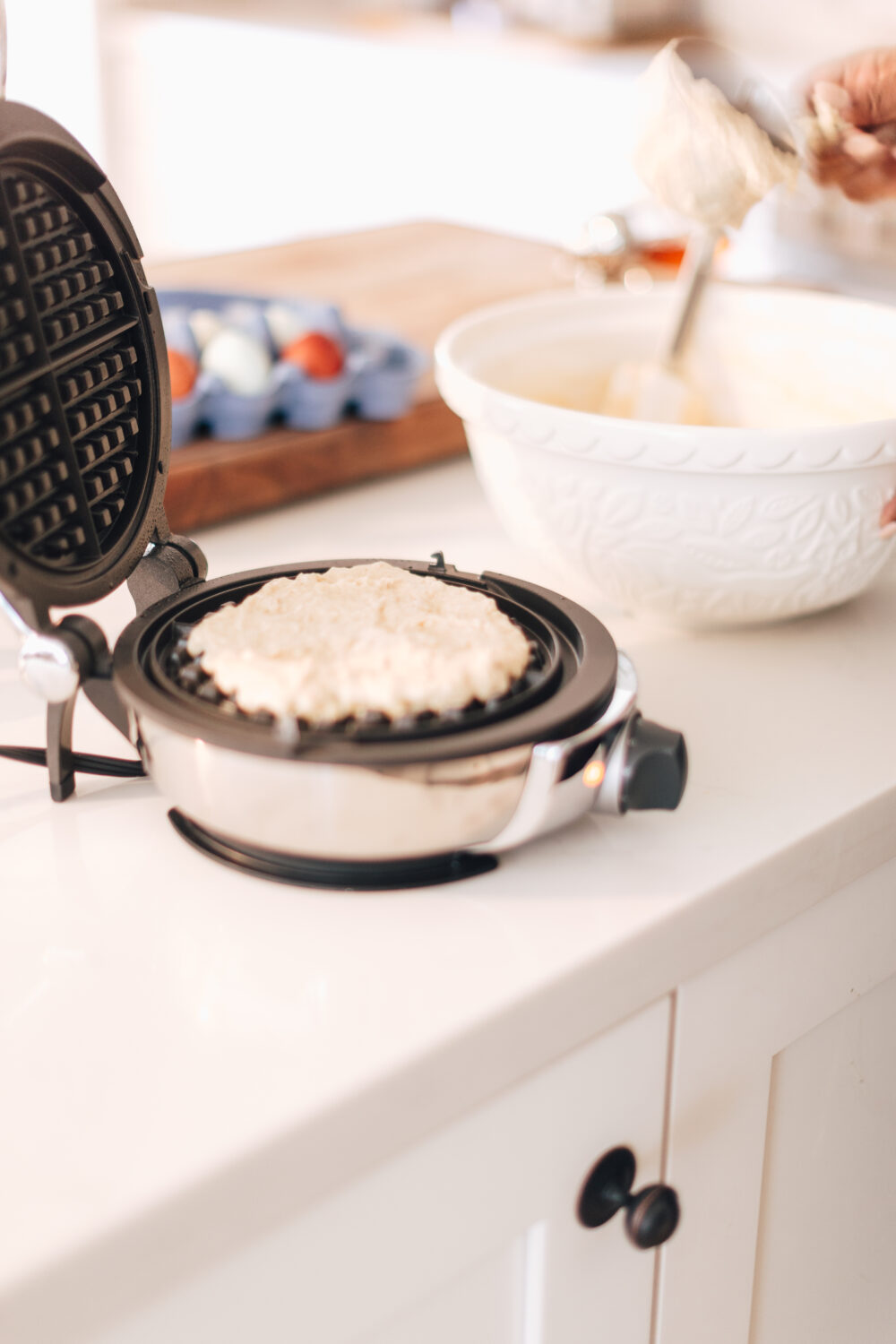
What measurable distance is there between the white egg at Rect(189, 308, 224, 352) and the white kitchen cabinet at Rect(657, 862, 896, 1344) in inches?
32.9

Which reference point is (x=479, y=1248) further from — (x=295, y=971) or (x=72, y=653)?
(x=72, y=653)

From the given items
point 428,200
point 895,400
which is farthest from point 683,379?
point 428,200

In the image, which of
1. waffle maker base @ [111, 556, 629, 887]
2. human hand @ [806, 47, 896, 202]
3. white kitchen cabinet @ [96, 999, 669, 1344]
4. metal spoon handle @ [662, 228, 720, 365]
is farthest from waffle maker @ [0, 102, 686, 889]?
human hand @ [806, 47, 896, 202]

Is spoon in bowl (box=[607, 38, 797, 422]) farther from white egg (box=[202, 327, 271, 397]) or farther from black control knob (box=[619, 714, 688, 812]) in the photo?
black control knob (box=[619, 714, 688, 812])

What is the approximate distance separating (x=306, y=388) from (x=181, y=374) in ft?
0.38

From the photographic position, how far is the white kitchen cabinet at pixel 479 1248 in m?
0.55

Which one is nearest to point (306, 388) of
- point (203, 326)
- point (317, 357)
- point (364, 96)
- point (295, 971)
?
point (317, 357)

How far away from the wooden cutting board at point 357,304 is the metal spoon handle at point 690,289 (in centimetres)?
31

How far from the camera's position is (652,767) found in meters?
0.66

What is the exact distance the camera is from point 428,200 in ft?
12.9

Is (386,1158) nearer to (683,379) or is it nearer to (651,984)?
(651,984)

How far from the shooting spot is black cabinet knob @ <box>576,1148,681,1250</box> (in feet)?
2.23

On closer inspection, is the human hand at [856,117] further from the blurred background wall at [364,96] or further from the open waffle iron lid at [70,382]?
the blurred background wall at [364,96]

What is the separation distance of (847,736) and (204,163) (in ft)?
13.5
